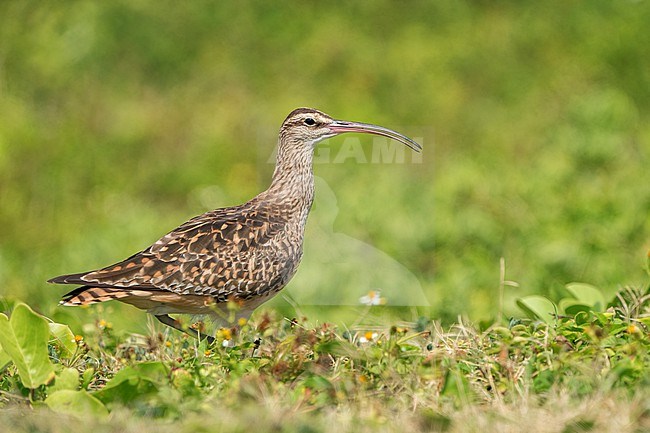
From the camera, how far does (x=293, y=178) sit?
24.8 ft

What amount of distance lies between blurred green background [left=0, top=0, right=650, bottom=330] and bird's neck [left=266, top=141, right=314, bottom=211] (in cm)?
329

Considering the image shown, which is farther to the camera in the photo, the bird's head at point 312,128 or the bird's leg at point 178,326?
the bird's head at point 312,128

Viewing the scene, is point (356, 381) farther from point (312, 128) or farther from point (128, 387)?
point (312, 128)

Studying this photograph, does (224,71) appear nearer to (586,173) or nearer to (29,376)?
(586,173)

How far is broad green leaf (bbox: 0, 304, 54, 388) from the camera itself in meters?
5.44

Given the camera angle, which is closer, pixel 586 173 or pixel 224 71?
pixel 586 173

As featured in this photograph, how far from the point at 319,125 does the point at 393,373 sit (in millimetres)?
2644

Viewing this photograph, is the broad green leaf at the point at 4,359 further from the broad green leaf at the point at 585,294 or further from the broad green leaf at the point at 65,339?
the broad green leaf at the point at 585,294

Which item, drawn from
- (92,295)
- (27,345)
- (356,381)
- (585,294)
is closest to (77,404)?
(27,345)

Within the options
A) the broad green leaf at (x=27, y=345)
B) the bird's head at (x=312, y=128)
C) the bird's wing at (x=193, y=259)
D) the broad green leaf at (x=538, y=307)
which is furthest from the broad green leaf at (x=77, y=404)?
the bird's head at (x=312, y=128)

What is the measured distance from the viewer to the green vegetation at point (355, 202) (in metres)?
5.29

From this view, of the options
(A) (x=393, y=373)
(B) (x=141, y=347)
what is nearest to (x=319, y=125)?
(B) (x=141, y=347)

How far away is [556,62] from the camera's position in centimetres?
1491

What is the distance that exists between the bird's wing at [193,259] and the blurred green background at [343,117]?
12.8 ft
